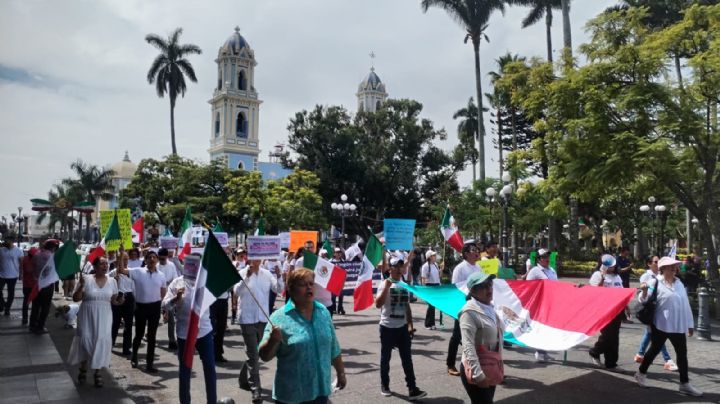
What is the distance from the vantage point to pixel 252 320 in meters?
7.52

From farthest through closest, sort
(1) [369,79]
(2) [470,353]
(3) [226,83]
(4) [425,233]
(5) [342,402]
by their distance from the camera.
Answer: (1) [369,79], (3) [226,83], (4) [425,233], (5) [342,402], (2) [470,353]

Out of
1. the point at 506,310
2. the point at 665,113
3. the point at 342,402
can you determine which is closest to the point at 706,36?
the point at 665,113

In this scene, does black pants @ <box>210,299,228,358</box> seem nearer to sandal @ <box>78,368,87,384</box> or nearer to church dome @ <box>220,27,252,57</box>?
sandal @ <box>78,368,87,384</box>

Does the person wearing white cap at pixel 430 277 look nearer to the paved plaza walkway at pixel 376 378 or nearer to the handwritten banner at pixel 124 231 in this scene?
the paved plaza walkway at pixel 376 378

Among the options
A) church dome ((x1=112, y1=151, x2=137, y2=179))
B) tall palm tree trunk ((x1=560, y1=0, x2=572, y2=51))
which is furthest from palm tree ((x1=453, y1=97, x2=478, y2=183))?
church dome ((x1=112, y1=151, x2=137, y2=179))

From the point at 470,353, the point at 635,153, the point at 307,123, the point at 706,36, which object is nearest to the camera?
the point at 470,353

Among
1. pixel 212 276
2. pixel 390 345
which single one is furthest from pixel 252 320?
pixel 212 276

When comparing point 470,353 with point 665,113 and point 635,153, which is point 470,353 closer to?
point 635,153

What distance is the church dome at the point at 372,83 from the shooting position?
322ft

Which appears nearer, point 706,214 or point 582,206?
point 706,214

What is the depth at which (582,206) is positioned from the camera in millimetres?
44188

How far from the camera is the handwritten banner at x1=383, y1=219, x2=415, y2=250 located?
1112cm

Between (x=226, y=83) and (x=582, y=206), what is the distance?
5091cm

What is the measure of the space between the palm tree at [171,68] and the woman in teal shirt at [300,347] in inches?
2108
